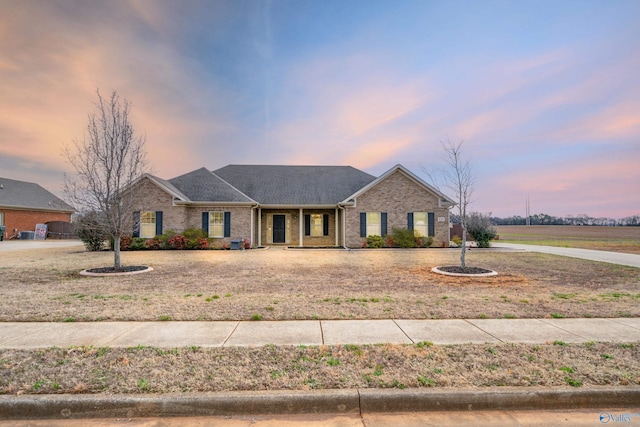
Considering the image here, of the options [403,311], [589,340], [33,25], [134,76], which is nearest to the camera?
[589,340]

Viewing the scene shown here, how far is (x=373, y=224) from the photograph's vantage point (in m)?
20.8

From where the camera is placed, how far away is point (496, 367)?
3463mm

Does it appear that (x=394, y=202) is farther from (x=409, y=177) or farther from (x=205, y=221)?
(x=205, y=221)

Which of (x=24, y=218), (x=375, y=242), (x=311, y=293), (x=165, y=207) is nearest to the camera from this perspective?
(x=311, y=293)

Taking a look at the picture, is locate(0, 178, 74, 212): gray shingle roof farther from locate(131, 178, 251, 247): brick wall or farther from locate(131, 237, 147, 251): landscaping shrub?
locate(131, 178, 251, 247): brick wall

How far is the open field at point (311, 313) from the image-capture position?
10.4 ft

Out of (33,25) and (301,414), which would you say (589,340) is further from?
(33,25)

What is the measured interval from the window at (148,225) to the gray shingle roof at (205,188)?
253 centimetres

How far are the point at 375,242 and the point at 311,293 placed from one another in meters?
13.5

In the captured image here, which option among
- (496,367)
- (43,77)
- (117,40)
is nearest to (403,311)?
(496,367)

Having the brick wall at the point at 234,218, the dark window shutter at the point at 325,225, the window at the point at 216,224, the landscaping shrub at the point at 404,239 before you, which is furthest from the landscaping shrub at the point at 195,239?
the landscaping shrub at the point at 404,239

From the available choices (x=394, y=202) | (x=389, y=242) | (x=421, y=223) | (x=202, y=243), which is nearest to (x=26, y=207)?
(x=202, y=243)

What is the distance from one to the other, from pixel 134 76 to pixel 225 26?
4.90 meters

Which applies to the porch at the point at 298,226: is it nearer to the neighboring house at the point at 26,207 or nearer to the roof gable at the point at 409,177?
the roof gable at the point at 409,177
